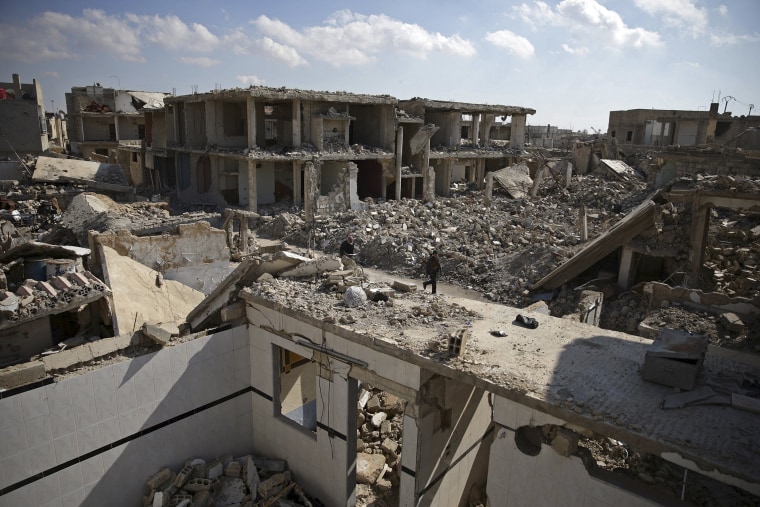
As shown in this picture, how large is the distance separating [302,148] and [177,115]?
857cm

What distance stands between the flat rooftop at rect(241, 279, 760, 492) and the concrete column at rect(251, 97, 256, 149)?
658 inches

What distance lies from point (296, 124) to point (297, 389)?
1752 centimetres

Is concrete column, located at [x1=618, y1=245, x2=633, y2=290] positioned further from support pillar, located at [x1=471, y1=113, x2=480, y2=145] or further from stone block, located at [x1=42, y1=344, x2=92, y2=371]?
support pillar, located at [x1=471, y1=113, x2=480, y2=145]

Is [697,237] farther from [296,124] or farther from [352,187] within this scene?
[296,124]

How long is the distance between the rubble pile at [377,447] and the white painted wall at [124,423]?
1.85 metres

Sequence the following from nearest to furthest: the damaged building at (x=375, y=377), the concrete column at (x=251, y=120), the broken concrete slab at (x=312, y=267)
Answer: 1. the damaged building at (x=375, y=377)
2. the broken concrete slab at (x=312, y=267)
3. the concrete column at (x=251, y=120)

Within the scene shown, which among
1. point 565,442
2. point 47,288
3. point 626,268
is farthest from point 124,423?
point 626,268

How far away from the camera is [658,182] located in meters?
22.9

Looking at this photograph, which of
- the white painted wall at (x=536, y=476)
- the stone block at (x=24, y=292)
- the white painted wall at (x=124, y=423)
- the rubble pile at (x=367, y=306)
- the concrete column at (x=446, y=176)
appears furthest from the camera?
the concrete column at (x=446, y=176)

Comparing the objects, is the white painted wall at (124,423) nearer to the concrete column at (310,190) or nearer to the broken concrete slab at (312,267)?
the broken concrete slab at (312,267)

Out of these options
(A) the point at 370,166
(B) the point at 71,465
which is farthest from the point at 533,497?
(A) the point at 370,166

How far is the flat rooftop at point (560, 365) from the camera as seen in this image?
13.7 ft

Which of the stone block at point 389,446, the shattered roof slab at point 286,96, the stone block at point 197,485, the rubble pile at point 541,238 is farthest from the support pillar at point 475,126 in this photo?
the stone block at point 197,485

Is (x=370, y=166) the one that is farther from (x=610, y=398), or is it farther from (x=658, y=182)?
(x=610, y=398)
